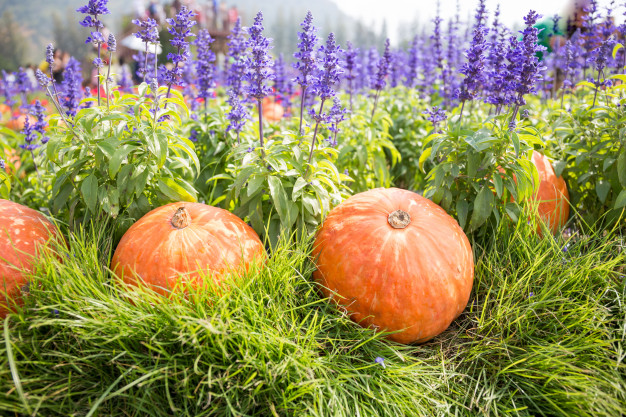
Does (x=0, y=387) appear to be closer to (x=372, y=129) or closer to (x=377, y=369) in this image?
(x=377, y=369)

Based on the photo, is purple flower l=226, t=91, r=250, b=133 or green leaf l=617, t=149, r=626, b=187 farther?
purple flower l=226, t=91, r=250, b=133

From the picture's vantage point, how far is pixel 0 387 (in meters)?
1.96

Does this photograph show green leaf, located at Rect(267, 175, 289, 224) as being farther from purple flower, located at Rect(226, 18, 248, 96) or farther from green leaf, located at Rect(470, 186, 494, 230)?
purple flower, located at Rect(226, 18, 248, 96)

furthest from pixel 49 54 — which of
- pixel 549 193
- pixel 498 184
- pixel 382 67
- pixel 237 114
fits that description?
pixel 549 193

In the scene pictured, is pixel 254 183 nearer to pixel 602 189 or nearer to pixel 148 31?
pixel 148 31

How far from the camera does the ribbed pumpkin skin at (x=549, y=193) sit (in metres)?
3.25

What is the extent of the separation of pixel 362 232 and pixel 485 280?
1.04m

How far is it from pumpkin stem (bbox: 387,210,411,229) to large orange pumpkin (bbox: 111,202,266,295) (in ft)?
2.79

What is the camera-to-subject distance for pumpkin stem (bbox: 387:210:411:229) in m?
2.65

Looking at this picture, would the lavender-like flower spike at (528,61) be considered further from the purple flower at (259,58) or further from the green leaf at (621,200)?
the purple flower at (259,58)

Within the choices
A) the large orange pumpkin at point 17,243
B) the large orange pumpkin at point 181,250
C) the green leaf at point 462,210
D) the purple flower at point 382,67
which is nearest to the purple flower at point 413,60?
the purple flower at point 382,67

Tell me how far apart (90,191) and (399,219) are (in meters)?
1.99

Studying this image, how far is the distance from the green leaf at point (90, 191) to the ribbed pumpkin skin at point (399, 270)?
146 centimetres

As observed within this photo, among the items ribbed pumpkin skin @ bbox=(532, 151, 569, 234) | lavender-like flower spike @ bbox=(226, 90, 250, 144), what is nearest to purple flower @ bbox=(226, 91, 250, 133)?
lavender-like flower spike @ bbox=(226, 90, 250, 144)
